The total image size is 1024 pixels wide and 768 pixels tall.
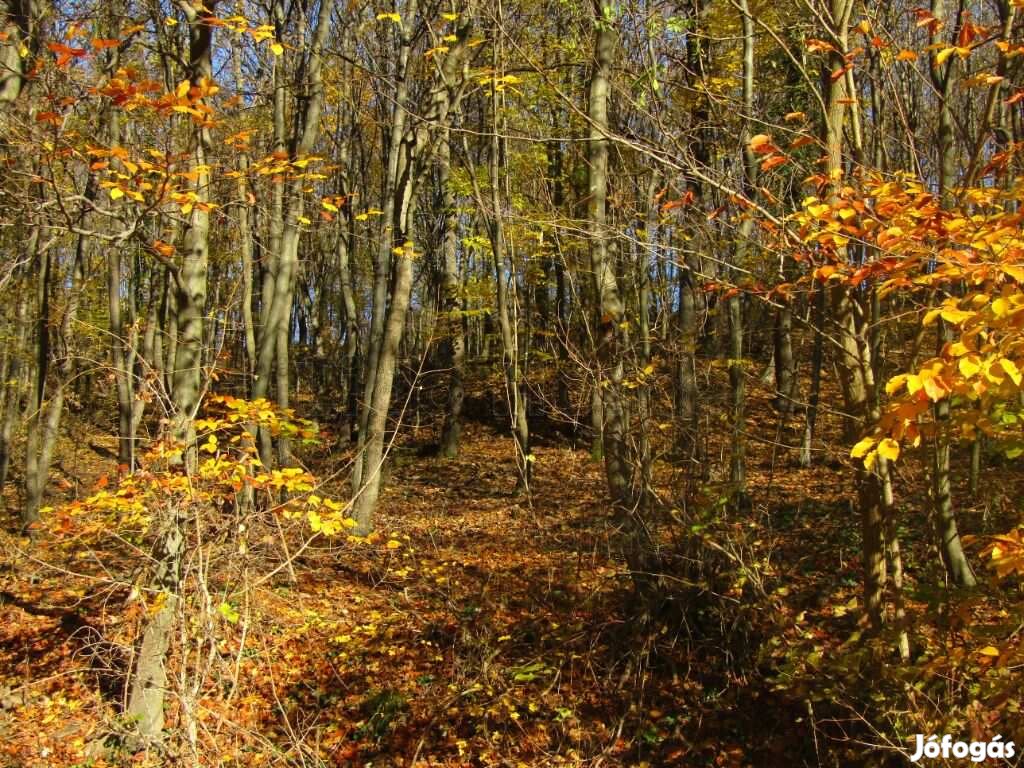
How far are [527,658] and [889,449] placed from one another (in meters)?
4.83

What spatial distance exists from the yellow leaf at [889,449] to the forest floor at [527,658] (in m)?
2.16

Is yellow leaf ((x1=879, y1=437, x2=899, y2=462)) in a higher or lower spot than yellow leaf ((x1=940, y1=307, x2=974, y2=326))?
lower

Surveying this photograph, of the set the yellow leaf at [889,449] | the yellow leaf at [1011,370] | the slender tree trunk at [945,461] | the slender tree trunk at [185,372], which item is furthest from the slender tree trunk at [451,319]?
the yellow leaf at [1011,370]

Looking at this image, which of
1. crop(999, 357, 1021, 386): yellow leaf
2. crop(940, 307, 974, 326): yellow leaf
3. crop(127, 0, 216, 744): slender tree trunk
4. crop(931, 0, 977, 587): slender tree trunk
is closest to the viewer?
crop(999, 357, 1021, 386): yellow leaf

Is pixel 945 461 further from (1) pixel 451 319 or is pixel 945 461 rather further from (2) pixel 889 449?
(1) pixel 451 319

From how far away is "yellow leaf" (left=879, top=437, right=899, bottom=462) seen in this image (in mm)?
2690

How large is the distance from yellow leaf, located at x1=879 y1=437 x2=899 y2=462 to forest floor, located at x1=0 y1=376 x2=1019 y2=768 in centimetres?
216

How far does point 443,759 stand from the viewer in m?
5.95

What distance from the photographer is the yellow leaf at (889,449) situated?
2690 mm

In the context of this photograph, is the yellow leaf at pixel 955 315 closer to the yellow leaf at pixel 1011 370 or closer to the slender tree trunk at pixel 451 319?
the yellow leaf at pixel 1011 370

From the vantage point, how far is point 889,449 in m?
2.74

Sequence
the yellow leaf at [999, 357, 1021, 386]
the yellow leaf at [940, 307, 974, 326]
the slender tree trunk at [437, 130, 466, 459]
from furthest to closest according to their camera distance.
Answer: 1. the slender tree trunk at [437, 130, 466, 459]
2. the yellow leaf at [940, 307, 974, 326]
3. the yellow leaf at [999, 357, 1021, 386]

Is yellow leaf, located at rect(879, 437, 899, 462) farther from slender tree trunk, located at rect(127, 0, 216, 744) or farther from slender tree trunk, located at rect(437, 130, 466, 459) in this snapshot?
slender tree trunk, located at rect(437, 130, 466, 459)

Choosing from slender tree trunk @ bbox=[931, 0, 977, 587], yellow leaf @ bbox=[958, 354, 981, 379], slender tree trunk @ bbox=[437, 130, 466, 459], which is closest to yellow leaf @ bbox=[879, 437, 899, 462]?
yellow leaf @ bbox=[958, 354, 981, 379]
